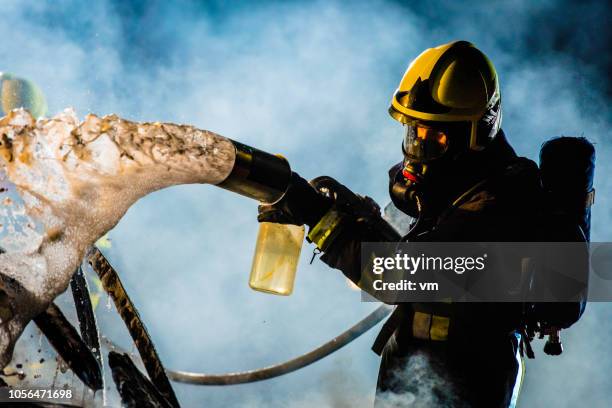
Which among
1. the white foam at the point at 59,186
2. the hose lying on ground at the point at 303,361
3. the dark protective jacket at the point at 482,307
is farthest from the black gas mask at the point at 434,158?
the hose lying on ground at the point at 303,361

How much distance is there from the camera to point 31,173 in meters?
1.66

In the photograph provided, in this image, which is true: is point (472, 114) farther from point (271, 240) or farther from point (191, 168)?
point (191, 168)

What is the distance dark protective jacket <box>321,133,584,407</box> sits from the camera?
8.18 ft

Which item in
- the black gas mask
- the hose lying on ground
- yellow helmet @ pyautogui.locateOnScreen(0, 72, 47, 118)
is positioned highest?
yellow helmet @ pyautogui.locateOnScreen(0, 72, 47, 118)

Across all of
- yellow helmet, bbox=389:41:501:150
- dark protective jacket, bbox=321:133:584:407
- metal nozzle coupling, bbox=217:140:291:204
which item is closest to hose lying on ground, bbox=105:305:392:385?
dark protective jacket, bbox=321:133:584:407

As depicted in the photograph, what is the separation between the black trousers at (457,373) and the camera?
8.32 ft

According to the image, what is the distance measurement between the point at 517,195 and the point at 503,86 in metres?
7.88

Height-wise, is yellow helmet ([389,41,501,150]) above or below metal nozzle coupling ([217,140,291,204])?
above

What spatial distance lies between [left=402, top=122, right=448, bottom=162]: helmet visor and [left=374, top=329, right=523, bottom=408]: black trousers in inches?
33.6

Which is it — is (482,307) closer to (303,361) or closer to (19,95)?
(303,361)

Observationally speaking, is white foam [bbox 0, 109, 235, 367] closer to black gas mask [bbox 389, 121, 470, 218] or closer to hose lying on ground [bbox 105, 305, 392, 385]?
black gas mask [bbox 389, 121, 470, 218]

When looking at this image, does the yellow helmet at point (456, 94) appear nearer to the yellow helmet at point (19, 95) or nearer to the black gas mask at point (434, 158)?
the black gas mask at point (434, 158)

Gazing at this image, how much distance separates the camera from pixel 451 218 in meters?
2.54

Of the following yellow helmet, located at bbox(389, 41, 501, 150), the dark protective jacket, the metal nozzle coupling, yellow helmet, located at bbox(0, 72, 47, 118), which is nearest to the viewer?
the metal nozzle coupling
